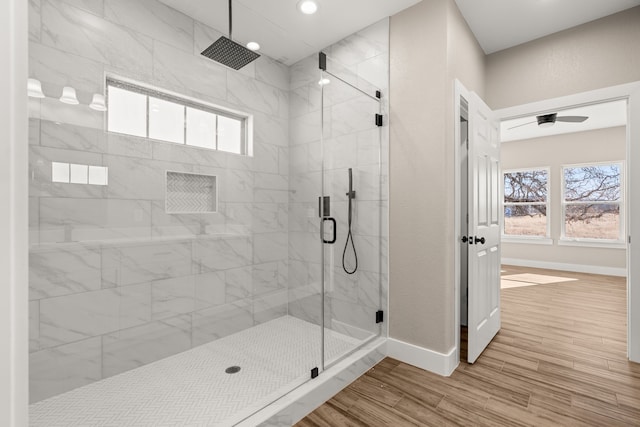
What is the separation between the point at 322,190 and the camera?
7.70ft

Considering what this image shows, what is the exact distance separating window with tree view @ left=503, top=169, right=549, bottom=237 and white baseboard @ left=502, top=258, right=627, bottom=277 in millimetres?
557

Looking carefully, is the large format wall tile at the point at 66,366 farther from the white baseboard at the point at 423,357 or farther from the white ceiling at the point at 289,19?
the white ceiling at the point at 289,19

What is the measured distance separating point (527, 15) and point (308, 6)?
1.75m

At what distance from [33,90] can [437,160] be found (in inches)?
99.3

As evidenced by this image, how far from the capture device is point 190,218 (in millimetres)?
2453

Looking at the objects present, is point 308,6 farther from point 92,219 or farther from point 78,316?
point 78,316

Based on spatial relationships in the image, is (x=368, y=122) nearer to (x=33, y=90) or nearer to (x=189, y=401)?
(x=33, y=90)

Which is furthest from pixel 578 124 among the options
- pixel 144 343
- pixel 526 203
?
pixel 144 343

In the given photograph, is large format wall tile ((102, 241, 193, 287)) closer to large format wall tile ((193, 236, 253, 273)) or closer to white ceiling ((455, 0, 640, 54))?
large format wall tile ((193, 236, 253, 273))

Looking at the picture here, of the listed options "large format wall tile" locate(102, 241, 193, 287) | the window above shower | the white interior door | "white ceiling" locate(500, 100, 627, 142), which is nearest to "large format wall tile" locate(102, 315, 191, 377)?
"large format wall tile" locate(102, 241, 193, 287)

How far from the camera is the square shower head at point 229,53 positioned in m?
2.11

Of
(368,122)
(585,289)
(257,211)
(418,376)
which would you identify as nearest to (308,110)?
(368,122)

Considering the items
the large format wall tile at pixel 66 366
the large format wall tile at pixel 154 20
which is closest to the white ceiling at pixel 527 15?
the large format wall tile at pixel 154 20

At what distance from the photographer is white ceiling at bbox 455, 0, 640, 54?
2355 millimetres
